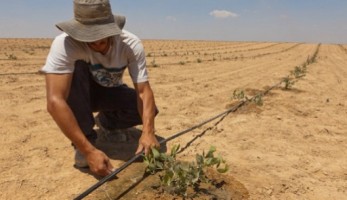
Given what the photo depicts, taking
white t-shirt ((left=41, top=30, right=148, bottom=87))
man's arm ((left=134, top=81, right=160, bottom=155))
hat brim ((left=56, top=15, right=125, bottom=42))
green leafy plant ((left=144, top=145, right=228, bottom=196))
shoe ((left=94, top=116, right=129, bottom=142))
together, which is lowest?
shoe ((left=94, top=116, right=129, bottom=142))

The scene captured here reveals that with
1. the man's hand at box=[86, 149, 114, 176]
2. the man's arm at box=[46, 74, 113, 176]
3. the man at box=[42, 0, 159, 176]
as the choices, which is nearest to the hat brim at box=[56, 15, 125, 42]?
the man at box=[42, 0, 159, 176]

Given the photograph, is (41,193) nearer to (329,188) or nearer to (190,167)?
(190,167)

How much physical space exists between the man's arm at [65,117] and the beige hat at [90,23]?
33 cm

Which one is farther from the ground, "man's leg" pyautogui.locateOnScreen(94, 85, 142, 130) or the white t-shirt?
the white t-shirt

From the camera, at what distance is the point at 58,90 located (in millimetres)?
2742

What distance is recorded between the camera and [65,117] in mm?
2711

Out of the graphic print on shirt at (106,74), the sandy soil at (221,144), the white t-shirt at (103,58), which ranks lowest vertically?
the sandy soil at (221,144)

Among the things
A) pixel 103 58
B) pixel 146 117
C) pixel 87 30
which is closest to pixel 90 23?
pixel 87 30

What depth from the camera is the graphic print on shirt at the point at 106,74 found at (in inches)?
123

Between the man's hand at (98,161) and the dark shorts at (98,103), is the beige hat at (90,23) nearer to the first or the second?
the dark shorts at (98,103)

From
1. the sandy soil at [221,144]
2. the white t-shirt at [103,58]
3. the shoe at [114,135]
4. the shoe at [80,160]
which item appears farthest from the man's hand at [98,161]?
the shoe at [114,135]

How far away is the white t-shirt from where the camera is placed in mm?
2775

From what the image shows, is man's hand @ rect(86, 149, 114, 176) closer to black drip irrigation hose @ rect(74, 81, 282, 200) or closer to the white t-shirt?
black drip irrigation hose @ rect(74, 81, 282, 200)

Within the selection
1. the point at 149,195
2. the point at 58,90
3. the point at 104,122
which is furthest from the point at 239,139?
the point at 58,90
